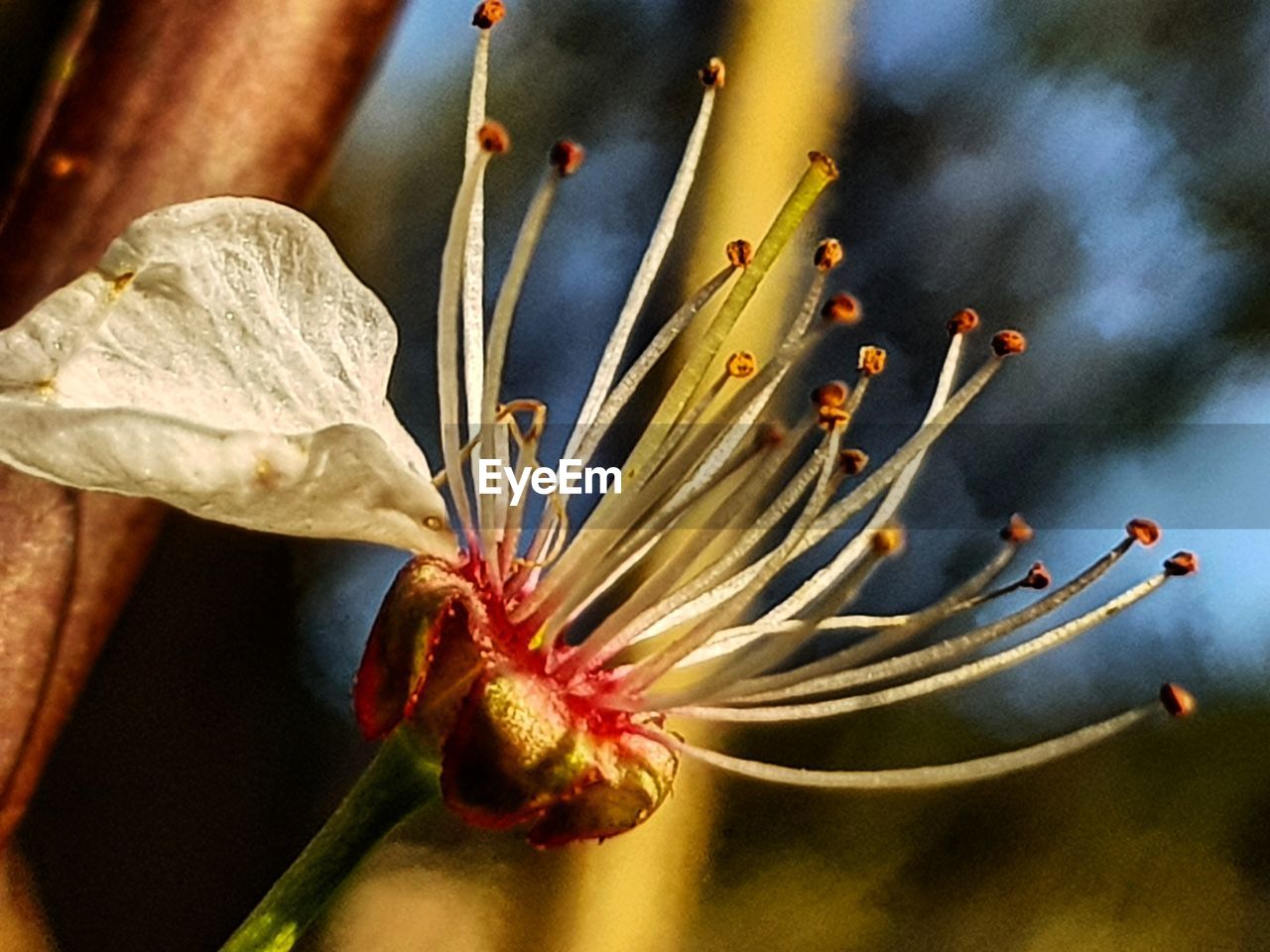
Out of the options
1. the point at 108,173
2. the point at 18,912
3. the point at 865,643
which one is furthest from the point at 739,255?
the point at 18,912

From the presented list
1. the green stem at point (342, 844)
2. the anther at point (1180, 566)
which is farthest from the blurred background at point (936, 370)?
the green stem at point (342, 844)

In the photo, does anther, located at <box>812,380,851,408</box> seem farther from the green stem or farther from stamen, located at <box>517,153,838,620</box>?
the green stem

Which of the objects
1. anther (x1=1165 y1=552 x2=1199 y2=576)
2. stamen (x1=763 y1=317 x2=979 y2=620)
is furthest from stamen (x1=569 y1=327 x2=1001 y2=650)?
anther (x1=1165 y1=552 x2=1199 y2=576)

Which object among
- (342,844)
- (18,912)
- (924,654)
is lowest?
(18,912)

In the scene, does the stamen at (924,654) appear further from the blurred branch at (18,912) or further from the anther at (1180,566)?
the blurred branch at (18,912)

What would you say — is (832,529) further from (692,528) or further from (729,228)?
(729,228)
